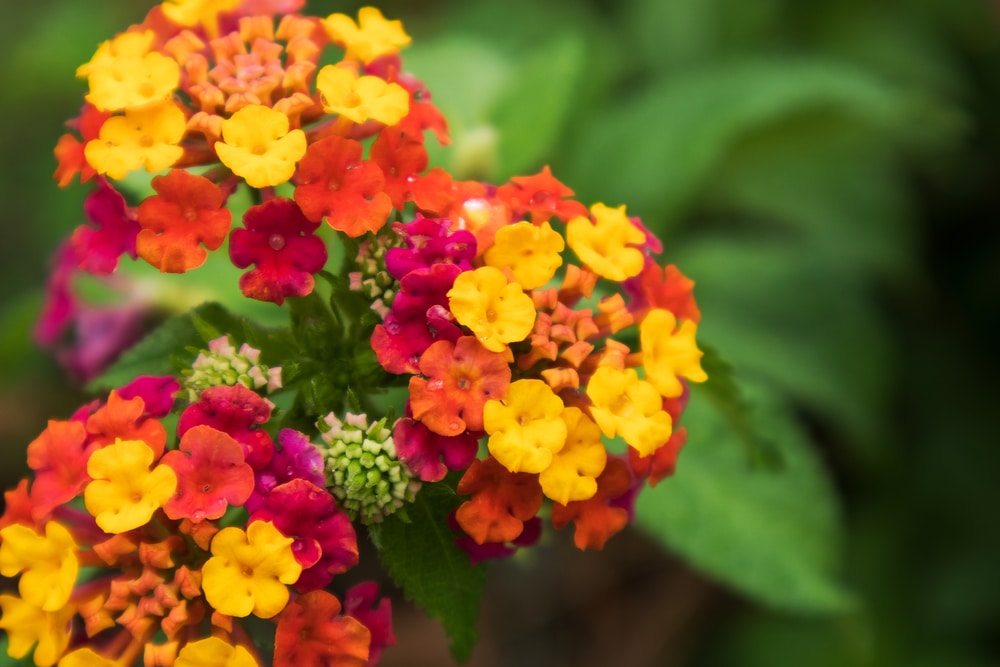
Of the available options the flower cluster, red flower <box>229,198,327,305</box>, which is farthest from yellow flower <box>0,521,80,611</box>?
red flower <box>229,198,327,305</box>

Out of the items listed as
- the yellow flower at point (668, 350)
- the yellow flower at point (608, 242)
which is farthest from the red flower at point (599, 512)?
the yellow flower at point (608, 242)

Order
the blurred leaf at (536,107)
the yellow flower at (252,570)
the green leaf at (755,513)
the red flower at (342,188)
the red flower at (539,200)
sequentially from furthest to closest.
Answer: the blurred leaf at (536,107)
the green leaf at (755,513)
the red flower at (539,200)
the red flower at (342,188)
the yellow flower at (252,570)

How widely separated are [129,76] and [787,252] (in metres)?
1.75

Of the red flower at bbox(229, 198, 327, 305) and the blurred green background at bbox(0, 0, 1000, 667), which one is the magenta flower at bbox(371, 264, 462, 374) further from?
the blurred green background at bbox(0, 0, 1000, 667)

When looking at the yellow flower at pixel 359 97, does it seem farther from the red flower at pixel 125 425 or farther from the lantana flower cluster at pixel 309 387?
the red flower at pixel 125 425

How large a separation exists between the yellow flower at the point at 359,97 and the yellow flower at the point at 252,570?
0.45m

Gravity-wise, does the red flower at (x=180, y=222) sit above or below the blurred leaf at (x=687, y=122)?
above

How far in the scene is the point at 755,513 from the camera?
1732 millimetres

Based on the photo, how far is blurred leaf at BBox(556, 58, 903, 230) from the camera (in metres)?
2.03

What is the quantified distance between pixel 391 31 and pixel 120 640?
801mm

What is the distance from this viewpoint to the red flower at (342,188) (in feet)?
3.41

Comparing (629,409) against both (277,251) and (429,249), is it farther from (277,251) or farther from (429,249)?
(277,251)

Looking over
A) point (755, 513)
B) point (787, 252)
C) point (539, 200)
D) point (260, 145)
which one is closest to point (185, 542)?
point (260, 145)

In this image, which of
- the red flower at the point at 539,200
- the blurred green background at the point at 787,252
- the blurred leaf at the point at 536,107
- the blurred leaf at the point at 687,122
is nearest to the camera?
the red flower at the point at 539,200
